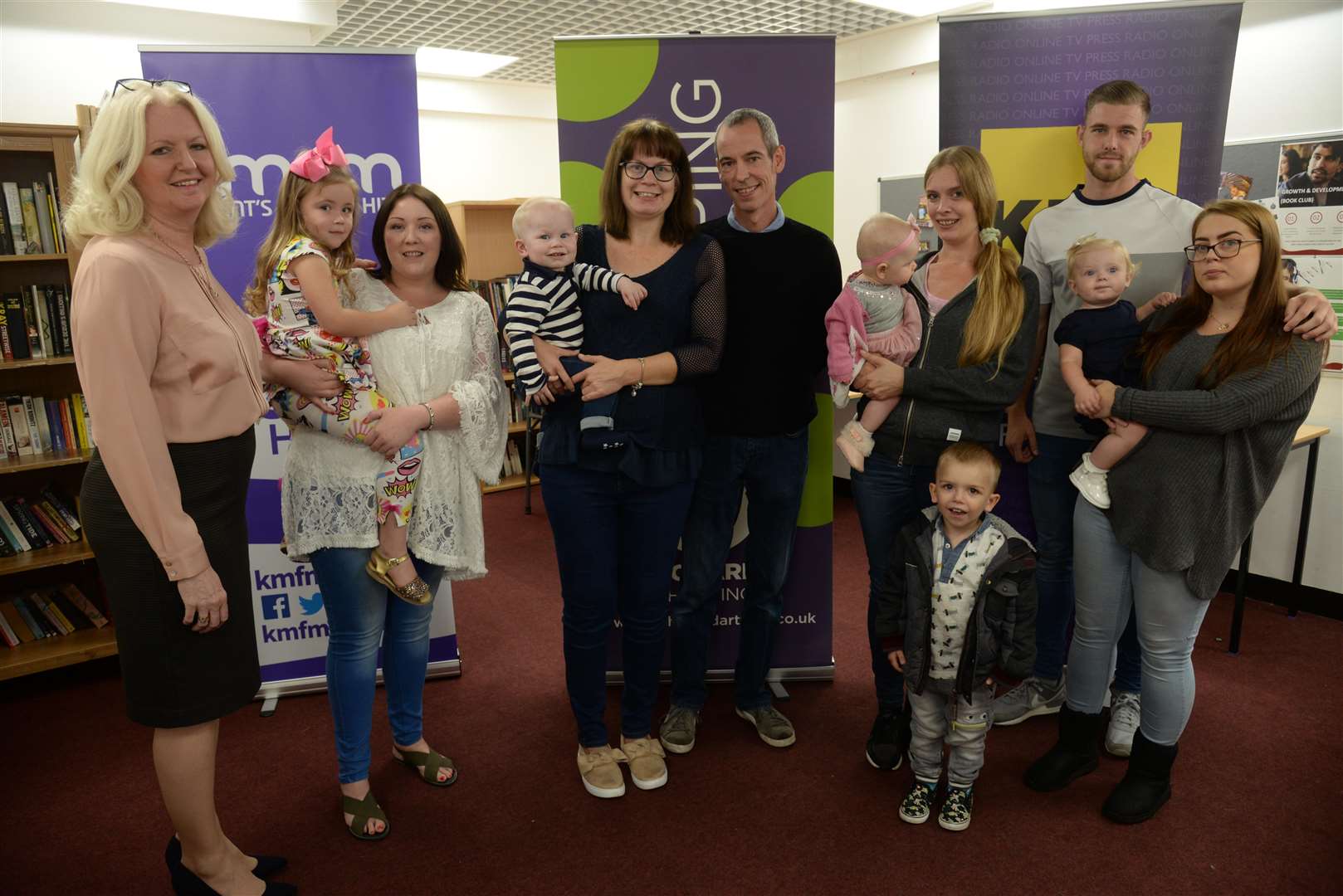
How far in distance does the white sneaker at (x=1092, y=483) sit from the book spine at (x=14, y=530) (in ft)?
12.5

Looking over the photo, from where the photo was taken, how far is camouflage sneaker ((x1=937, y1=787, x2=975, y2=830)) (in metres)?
2.30

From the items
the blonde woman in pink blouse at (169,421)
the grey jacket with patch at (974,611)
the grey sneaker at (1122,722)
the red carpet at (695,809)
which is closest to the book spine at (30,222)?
the red carpet at (695,809)

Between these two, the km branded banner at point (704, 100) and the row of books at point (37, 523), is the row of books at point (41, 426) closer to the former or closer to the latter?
the row of books at point (37, 523)

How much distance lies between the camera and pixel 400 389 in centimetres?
219

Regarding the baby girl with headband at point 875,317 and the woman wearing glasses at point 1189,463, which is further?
the baby girl with headband at point 875,317

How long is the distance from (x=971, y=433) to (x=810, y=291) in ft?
1.99

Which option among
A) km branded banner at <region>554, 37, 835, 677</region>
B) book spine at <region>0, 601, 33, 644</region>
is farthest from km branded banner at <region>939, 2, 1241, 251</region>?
book spine at <region>0, 601, 33, 644</region>

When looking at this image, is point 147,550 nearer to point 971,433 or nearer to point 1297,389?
point 971,433

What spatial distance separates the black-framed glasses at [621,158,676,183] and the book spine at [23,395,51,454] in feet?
8.97

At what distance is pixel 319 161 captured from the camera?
2.06 m

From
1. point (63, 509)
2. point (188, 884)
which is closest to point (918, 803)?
point (188, 884)

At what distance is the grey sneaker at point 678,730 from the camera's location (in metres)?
2.70

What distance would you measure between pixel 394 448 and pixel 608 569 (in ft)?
2.16

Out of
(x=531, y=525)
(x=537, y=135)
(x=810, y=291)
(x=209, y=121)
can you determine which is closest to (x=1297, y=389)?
(x=810, y=291)
